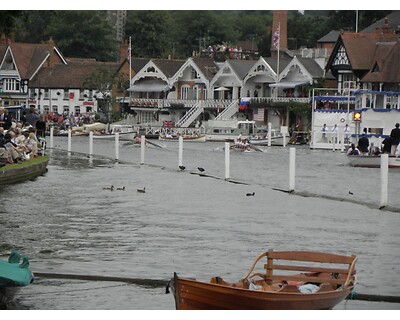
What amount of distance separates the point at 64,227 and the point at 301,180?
889 inches

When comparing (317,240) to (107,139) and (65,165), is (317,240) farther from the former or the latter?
(107,139)

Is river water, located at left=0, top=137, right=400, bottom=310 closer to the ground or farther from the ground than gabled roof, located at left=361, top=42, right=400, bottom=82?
closer to the ground

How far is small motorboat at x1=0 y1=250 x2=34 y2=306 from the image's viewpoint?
17984 mm

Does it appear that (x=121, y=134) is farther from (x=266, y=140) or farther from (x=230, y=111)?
(x=230, y=111)

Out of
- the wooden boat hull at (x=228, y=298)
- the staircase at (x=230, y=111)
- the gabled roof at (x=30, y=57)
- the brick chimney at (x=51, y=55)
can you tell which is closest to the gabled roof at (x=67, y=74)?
the brick chimney at (x=51, y=55)

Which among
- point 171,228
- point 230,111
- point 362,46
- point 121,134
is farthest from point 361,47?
point 171,228

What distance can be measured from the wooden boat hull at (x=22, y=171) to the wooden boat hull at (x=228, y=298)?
23400 mm

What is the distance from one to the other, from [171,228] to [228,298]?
1302 centimetres

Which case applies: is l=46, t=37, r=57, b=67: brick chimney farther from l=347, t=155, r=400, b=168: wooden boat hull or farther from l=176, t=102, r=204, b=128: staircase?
l=347, t=155, r=400, b=168: wooden boat hull

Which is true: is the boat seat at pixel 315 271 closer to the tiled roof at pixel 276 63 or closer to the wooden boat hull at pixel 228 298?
the wooden boat hull at pixel 228 298

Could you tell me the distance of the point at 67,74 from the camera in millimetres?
132875

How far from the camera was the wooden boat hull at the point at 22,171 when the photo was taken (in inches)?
1580

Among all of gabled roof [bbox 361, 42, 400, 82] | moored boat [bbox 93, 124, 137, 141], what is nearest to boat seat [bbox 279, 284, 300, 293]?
gabled roof [bbox 361, 42, 400, 82]

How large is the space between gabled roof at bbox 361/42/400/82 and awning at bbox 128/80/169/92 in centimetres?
4000
